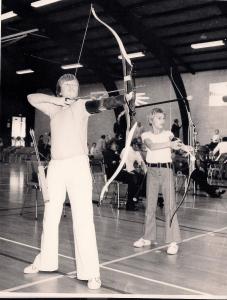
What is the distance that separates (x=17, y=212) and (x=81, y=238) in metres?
2.86

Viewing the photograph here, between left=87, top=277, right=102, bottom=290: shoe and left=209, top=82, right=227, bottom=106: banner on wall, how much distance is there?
1147 centimetres

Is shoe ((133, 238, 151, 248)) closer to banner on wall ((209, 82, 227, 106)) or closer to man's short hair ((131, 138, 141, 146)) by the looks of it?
man's short hair ((131, 138, 141, 146))

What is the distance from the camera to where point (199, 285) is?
101 inches

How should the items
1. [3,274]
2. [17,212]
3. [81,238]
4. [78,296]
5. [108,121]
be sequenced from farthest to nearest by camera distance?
[108,121], [17,212], [3,274], [81,238], [78,296]

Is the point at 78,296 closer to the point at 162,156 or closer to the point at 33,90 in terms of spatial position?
the point at 162,156

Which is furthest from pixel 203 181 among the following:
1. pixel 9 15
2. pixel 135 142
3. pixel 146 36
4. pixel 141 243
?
pixel 9 15

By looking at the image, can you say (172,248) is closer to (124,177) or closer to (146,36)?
(124,177)

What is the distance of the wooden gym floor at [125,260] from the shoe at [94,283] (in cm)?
4

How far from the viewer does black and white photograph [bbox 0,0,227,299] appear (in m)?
2.49

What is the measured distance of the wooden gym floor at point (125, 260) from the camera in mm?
2441

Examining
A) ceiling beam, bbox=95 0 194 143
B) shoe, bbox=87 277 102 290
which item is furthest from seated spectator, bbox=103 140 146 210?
ceiling beam, bbox=95 0 194 143

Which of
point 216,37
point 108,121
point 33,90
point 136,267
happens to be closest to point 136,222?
point 136,267

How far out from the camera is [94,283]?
243 centimetres

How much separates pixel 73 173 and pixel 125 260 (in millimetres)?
1002
